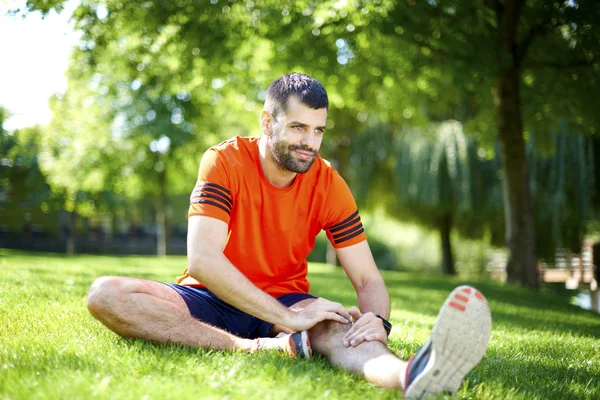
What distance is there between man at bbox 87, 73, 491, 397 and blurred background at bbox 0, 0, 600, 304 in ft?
17.0

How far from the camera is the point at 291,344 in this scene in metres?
3.12

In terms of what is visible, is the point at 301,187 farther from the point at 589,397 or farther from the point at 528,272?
the point at 528,272

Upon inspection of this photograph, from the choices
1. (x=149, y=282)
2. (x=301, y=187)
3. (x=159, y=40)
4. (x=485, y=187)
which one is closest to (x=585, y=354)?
(x=301, y=187)

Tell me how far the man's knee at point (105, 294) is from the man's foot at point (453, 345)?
5.09 ft

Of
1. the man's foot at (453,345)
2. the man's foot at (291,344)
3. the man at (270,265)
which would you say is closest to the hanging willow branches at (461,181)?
the man at (270,265)

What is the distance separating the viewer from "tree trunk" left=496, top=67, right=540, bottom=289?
10.7 m

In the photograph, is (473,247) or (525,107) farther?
(473,247)

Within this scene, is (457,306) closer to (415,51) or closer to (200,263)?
(200,263)

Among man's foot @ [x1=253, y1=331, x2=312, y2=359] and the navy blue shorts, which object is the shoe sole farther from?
the navy blue shorts

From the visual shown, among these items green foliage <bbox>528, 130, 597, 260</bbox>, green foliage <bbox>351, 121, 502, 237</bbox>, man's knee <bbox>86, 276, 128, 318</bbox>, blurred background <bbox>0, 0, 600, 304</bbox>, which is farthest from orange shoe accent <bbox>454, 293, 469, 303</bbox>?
green foliage <bbox>351, 121, 502, 237</bbox>

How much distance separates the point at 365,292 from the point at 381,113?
12015 millimetres

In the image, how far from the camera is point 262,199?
3553mm

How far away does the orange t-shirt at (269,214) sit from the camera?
3.47 meters

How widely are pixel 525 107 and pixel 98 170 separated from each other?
16.4 meters
